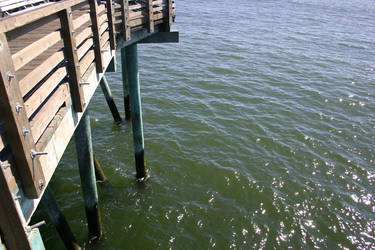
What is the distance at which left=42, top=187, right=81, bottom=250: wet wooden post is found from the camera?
252 inches

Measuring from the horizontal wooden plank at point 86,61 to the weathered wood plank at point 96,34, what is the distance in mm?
102

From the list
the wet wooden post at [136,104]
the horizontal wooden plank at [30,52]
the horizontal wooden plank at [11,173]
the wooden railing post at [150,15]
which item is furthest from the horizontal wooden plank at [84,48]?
the wet wooden post at [136,104]

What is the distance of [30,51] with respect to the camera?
296 centimetres

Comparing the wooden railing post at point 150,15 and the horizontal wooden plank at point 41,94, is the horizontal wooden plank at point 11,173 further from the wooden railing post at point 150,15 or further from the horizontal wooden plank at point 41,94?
the wooden railing post at point 150,15

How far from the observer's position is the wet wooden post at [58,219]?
6.39m

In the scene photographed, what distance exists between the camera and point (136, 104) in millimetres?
9711

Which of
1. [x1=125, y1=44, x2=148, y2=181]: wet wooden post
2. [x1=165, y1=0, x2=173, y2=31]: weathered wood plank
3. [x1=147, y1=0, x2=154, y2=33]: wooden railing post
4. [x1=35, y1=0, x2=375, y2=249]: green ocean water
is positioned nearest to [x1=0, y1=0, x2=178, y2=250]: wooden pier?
[x1=147, y1=0, x2=154, y2=33]: wooden railing post

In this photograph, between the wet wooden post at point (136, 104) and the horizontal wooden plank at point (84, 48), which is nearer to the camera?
the horizontal wooden plank at point (84, 48)

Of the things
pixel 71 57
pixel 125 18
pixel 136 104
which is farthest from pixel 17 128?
pixel 136 104

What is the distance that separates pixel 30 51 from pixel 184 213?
6.81 meters

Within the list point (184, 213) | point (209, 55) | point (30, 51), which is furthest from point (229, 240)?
point (209, 55)

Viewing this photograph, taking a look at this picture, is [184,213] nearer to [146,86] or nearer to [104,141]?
[104,141]

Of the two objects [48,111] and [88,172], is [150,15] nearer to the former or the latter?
[88,172]

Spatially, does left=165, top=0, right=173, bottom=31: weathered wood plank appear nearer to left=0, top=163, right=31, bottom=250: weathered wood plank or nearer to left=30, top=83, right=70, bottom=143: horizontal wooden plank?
Result: left=30, top=83, right=70, bottom=143: horizontal wooden plank
